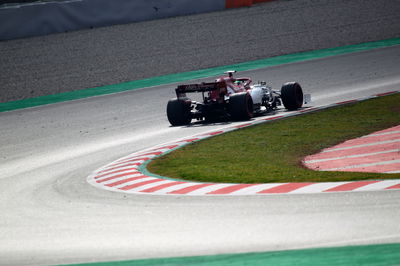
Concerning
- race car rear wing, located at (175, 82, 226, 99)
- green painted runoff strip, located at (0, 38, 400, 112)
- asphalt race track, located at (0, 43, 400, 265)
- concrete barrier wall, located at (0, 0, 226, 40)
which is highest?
concrete barrier wall, located at (0, 0, 226, 40)

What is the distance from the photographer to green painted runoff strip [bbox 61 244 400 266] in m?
5.48

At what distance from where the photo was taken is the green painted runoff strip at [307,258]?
5475 millimetres

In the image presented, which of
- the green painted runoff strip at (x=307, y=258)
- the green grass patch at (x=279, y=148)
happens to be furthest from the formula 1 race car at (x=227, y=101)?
the green painted runoff strip at (x=307, y=258)

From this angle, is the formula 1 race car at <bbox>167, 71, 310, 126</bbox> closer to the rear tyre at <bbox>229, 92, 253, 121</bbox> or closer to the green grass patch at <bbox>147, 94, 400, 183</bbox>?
the rear tyre at <bbox>229, 92, 253, 121</bbox>

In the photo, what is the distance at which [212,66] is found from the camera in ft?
93.6

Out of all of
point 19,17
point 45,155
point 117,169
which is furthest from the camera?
point 19,17

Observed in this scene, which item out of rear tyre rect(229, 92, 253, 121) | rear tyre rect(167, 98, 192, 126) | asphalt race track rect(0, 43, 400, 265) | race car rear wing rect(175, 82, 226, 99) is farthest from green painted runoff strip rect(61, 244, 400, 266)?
rear tyre rect(167, 98, 192, 126)

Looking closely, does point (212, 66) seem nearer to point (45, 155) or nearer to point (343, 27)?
point (343, 27)

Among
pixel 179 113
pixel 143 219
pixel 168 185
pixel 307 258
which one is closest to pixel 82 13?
pixel 179 113

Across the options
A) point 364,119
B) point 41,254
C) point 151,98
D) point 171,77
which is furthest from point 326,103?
point 41,254

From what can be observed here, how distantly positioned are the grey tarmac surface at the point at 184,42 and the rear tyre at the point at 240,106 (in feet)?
35.2

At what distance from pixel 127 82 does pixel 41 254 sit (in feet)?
67.4

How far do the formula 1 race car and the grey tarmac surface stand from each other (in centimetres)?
959

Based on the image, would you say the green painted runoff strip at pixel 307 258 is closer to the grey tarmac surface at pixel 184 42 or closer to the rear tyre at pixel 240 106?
the rear tyre at pixel 240 106
